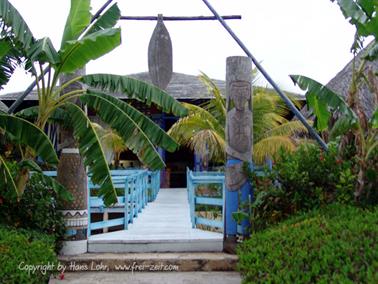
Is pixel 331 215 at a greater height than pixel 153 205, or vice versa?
pixel 331 215

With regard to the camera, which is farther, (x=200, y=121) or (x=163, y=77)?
(x=200, y=121)

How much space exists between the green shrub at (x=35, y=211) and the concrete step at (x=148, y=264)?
18.1 inches

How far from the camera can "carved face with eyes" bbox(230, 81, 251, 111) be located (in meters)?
5.93

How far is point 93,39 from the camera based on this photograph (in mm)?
4379

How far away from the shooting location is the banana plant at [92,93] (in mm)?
4539

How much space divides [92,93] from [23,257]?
2123mm

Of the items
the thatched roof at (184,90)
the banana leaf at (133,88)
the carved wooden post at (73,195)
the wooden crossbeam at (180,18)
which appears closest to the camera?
the banana leaf at (133,88)

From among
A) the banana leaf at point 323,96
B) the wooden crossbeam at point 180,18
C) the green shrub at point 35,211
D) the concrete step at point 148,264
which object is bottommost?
the concrete step at point 148,264

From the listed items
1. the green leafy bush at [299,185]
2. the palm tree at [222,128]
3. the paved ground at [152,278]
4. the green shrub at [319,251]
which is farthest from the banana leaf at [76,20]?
the palm tree at [222,128]

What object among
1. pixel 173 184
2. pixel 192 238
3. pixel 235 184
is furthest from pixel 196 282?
pixel 173 184

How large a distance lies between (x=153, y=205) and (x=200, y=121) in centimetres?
246

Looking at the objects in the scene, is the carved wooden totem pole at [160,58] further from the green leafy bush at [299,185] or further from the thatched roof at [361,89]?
the thatched roof at [361,89]

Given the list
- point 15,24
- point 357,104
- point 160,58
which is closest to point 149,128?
point 160,58

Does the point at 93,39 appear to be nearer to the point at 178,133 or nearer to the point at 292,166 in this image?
the point at 292,166
